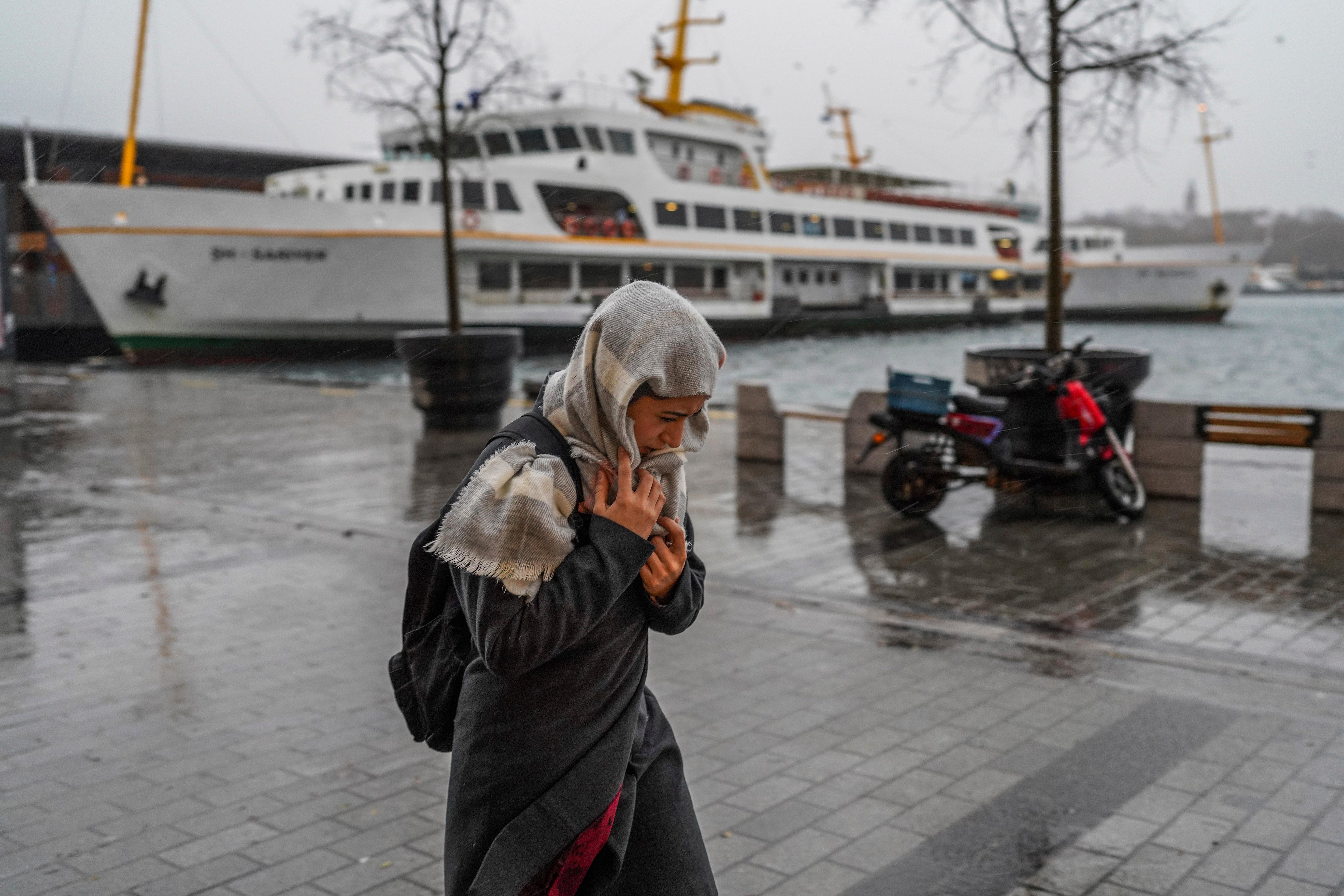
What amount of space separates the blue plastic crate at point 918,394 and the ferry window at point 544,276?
21.8 meters

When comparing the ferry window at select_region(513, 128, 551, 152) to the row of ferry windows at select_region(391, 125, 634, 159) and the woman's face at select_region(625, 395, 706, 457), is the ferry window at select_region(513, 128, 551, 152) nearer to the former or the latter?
the row of ferry windows at select_region(391, 125, 634, 159)

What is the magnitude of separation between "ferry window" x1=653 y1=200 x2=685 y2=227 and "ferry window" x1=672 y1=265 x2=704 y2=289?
1.29m

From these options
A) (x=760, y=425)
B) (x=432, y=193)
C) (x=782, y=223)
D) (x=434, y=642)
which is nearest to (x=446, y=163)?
(x=760, y=425)

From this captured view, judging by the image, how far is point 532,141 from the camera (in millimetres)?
30016

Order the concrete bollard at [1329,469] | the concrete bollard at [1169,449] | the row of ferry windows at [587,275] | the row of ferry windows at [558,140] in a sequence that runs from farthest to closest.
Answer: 1. the row of ferry windows at [558,140]
2. the row of ferry windows at [587,275]
3. the concrete bollard at [1169,449]
4. the concrete bollard at [1329,469]

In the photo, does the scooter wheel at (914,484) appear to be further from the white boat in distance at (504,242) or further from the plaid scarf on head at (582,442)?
the white boat in distance at (504,242)

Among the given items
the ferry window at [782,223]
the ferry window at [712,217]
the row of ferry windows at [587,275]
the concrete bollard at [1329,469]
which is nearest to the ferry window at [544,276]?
the row of ferry windows at [587,275]

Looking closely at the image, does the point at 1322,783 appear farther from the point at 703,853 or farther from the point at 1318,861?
the point at 703,853

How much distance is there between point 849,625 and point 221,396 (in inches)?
575

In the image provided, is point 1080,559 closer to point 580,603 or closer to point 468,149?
point 580,603

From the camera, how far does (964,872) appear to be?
3.22 m

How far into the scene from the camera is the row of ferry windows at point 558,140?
2975cm

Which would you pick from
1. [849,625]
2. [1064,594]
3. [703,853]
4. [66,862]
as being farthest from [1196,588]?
[66,862]

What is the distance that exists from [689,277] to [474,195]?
757 cm
